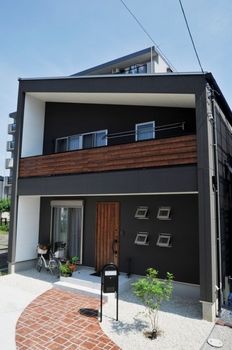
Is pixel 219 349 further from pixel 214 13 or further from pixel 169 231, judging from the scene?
pixel 214 13

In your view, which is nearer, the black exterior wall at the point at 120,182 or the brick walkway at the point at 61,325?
the brick walkway at the point at 61,325

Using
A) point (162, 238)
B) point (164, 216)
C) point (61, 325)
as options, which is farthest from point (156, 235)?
point (61, 325)

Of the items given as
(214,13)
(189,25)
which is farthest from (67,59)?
(214,13)

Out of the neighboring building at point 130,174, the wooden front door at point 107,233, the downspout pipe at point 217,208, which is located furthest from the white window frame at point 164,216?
the downspout pipe at point 217,208

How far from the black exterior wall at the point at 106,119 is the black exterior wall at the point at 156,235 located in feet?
7.38

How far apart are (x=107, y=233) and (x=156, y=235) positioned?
186cm

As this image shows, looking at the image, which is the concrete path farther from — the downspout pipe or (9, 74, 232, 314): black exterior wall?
the downspout pipe

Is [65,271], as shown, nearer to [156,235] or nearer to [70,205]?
[70,205]

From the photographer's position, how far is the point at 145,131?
9148 millimetres

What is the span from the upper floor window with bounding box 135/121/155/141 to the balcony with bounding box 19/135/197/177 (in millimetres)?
1742

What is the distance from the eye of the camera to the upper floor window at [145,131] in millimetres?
9008

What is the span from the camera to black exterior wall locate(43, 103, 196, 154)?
860 centimetres

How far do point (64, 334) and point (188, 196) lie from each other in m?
4.92

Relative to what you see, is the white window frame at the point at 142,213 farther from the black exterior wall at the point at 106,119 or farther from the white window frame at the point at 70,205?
the black exterior wall at the point at 106,119
